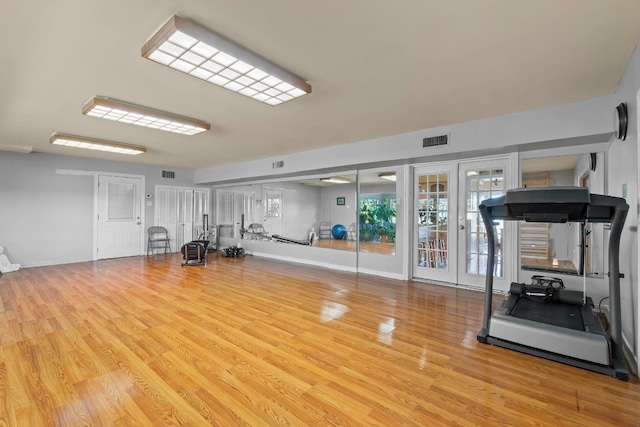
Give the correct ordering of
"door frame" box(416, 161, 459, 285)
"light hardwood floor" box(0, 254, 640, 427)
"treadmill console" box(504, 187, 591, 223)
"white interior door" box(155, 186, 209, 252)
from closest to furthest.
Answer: "light hardwood floor" box(0, 254, 640, 427)
"treadmill console" box(504, 187, 591, 223)
"door frame" box(416, 161, 459, 285)
"white interior door" box(155, 186, 209, 252)

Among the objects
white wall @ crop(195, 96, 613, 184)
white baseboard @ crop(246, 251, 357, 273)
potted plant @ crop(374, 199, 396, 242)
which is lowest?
white baseboard @ crop(246, 251, 357, 273)

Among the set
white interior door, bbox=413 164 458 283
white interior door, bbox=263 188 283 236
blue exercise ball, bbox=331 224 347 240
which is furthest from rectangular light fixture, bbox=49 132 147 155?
blue exercise ball, bbox=331 224 347 240

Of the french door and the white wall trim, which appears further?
the french door

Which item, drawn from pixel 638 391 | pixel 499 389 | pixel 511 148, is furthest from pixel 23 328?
pixel 511 148

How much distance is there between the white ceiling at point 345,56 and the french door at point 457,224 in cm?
107

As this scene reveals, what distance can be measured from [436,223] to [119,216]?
7.80m

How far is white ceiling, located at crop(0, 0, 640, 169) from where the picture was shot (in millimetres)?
1906

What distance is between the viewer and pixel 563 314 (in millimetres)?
2836

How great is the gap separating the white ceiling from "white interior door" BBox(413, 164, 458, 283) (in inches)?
44.8

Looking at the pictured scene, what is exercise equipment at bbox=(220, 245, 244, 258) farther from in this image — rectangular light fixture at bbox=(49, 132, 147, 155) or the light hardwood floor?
the light hardwood floor

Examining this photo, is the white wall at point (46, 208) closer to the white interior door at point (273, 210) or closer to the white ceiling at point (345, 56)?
the white ceiling at point (345, 56)

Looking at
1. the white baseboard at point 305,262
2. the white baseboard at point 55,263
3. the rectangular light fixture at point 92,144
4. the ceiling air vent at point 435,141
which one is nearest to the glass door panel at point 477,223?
the ceiling air vent at point 435,141

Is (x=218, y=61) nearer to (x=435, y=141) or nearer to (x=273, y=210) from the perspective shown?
(x=435, y=141)

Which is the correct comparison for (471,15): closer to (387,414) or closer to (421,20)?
(421,20)
